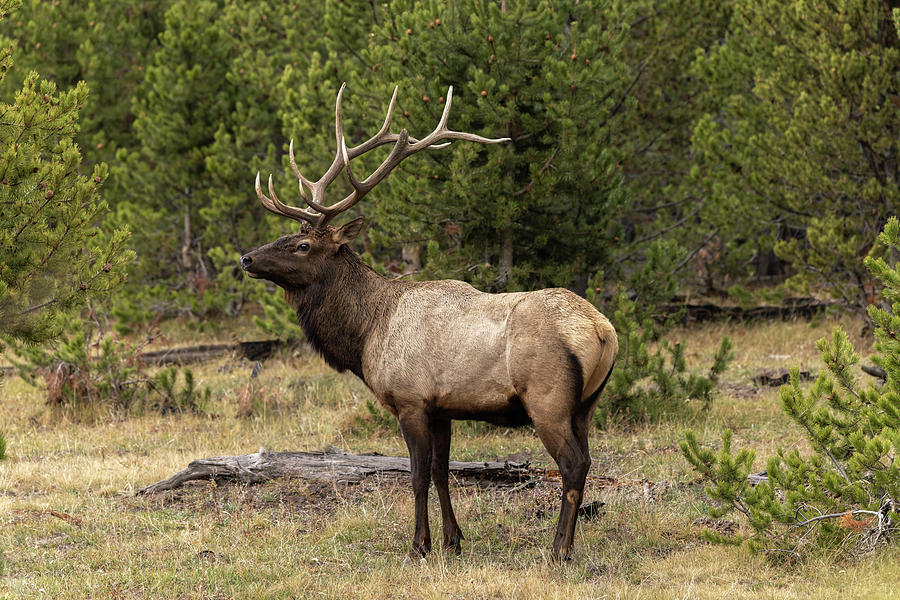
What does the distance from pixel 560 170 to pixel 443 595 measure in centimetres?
493

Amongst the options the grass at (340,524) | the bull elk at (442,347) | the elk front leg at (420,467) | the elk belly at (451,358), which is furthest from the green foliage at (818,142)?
the elk front leg at (420,467)

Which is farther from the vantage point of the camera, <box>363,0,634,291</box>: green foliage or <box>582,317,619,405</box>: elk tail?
<box>363,0,634,291</box>: green foliage

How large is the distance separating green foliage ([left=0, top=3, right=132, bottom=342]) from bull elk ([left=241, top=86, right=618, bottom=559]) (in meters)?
1.35

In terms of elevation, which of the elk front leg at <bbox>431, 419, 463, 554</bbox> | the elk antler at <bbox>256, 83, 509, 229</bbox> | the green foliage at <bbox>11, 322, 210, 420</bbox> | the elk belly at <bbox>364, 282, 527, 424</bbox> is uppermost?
the elk antler at <bbox>256, 83, 509, 229</bbox>

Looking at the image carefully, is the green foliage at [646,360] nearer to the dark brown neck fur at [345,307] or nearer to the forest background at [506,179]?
the forest background at [506,179]

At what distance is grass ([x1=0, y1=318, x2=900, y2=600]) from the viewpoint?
18.0ft

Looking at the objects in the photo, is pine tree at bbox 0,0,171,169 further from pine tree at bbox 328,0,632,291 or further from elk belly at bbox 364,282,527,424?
elk belly at bbox 364,282,527,424

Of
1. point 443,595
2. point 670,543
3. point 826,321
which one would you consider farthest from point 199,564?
point 826,321

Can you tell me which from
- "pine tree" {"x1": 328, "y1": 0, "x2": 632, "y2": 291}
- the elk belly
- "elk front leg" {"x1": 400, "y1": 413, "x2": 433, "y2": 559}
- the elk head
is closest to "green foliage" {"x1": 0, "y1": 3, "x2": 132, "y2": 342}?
the elk head

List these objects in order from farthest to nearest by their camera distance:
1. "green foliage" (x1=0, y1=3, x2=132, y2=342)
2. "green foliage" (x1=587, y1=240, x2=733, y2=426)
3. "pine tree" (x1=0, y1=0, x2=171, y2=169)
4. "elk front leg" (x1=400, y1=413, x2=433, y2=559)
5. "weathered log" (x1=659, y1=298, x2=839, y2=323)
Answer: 1. "pine tree" (x1=0, y1=0, x2=171, y2=169)
2. "weathered log" (x1=659, y1=298, x2=839, y2=323)
3. "green foliage" (x1=587, y1=240, x2=733, y2=426)
4. "green foliage" (x1=0, y1=3, x2=132, y2=342)
5. "elk front leg" (x1=400, y1=413, x2=433, y2=559)

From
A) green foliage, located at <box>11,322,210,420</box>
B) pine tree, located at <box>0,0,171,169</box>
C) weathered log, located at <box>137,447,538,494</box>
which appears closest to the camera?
weathered log, located at <box>137,447,538,494</box>

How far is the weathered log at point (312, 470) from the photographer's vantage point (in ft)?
25.1

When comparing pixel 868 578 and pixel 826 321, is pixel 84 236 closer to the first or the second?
pixel 868 578

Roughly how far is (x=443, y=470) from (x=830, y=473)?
96.8 inches
